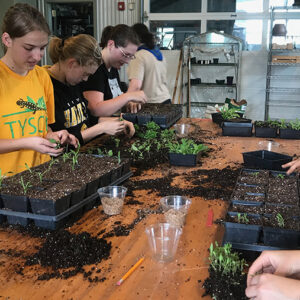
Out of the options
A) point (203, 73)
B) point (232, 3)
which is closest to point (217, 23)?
point (232, 3)

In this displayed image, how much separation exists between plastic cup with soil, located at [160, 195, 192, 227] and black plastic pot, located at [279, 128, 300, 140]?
1.76 metres

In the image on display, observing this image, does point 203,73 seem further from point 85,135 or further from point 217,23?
point 85,135

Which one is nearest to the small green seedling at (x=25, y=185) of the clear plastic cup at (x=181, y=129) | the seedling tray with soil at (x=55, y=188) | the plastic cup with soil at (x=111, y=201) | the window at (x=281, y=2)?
the seedling tray with soil at (x=55, y=188)

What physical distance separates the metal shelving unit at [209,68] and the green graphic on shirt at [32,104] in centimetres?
462

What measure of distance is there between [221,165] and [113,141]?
0.84m

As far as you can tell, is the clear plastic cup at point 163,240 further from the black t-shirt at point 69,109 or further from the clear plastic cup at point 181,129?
the clear plastic cup at point 181,129

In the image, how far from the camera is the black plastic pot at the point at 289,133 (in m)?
2.91

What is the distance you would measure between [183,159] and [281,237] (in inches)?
41.3

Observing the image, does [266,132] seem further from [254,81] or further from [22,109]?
[254,81]

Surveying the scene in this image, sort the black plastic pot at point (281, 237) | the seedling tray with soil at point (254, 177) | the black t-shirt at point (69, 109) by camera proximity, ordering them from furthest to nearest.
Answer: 1. the black t-shirt at point (69, 109)
2. the seedling tray with soil at point (254, 177)
3. the black plastic pot at point (281, 237)

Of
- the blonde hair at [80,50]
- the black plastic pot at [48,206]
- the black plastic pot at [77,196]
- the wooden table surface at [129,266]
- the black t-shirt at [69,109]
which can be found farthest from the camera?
the black t-shirt at [69,109]

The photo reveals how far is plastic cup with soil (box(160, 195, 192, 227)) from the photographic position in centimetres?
138

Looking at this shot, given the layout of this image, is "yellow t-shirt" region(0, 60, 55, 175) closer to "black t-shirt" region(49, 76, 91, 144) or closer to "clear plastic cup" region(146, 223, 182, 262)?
"black t-shirt" region(49, 76, 91, 144)

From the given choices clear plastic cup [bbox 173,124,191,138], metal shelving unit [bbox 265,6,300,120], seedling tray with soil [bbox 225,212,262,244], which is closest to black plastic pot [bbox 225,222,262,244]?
seedling tray with soil [bbox 225,212,262,244]
